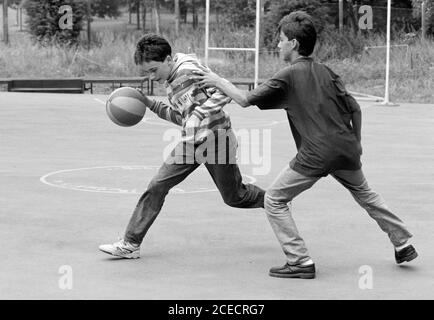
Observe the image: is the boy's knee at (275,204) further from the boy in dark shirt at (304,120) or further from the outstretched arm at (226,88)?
the outstretched arm at (226,88)

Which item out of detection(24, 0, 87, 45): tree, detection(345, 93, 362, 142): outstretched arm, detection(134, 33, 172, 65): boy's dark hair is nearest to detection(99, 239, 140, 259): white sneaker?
detection(134, 33, 172, 65): boy's dark hair

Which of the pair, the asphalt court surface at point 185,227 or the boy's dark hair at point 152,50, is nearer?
the asphalt court surface at point 185,227

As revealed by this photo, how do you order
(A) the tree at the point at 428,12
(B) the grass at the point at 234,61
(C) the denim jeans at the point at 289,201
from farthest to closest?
(A) the tree at the point at 428,12, (B) the grass at the point at 234,61, (C) the denim jeans at the point at 289,201

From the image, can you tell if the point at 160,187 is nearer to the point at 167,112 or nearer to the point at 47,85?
the point at 167,112

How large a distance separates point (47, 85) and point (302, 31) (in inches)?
965

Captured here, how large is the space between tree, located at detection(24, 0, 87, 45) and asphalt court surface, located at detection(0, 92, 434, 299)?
2124 centimetres

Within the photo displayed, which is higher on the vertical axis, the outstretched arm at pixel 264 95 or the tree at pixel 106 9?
the outstretched arm at pixel 264 95

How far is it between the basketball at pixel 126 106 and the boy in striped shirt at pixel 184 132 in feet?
2.01

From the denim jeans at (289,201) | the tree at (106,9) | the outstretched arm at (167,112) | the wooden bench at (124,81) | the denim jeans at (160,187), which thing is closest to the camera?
the denim jeans at (289,201)

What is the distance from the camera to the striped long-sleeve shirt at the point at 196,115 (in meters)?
8.09

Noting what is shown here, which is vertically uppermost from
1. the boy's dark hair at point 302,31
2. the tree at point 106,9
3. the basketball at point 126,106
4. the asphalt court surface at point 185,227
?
the boy's dark hair at point 302,31

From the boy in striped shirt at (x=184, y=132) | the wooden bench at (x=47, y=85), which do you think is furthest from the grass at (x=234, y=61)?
the boy in striped shirt at (x=184, y=132)

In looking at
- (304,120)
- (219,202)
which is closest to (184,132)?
(304,120)

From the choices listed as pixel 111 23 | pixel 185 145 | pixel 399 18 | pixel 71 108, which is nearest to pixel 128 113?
pixel 185 145
